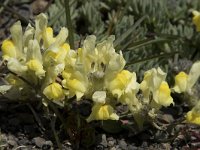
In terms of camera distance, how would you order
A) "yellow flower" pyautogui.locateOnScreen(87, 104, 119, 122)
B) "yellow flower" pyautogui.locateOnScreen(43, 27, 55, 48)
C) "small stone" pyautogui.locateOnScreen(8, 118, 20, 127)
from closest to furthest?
"yellow flower" pyautogui.locateOnScreen(87, 104, 119, 122), "yellow flower" pyautogui.locateOnScreen(43, 27, 55, 48), "small stone" pyautogui.locateOnScreen(8, 118, 20, 127)

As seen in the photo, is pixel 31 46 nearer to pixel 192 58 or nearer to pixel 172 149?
pixel 172 149

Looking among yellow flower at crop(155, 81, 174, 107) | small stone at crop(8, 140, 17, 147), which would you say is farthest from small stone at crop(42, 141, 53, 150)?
yellow flower at crop(155, 81, 174, 107)

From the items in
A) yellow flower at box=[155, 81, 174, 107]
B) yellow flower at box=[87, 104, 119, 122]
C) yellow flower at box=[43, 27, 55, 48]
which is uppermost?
yellow flower at box=[43, 27, 55, 48]

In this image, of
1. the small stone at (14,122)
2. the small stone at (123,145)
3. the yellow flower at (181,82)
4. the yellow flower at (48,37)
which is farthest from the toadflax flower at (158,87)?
the small stone at (14,122)

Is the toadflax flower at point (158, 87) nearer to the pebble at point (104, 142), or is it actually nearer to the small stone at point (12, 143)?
the pebble at point (104, 142)

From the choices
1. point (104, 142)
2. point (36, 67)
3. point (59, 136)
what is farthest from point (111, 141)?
point (36, 67)

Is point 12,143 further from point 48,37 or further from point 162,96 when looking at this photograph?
point 162,96

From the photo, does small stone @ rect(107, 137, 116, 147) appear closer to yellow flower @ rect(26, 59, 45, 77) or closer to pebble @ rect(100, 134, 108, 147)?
pebble @ rect(100, 134, 108, 147)

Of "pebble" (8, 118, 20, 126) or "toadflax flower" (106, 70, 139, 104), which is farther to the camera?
"pebble" (8, 118, 20, 126)
